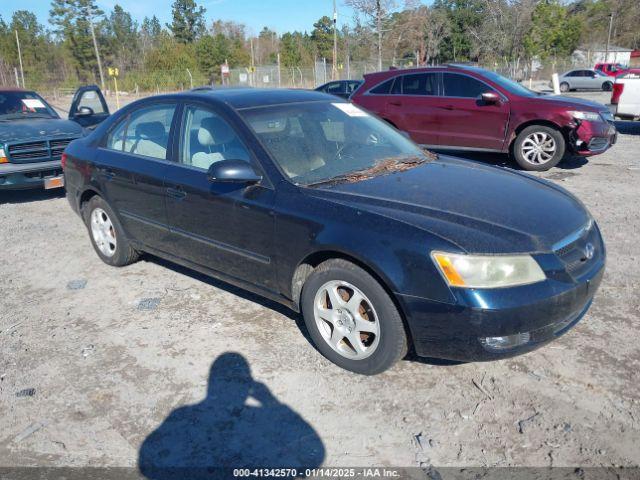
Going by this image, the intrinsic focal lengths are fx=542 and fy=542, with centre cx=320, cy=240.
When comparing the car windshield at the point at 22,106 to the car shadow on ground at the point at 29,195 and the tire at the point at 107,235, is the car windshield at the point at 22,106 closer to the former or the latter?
the car shadow on ground at the point at 29,195

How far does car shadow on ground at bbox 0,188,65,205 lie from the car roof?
5.02 metres

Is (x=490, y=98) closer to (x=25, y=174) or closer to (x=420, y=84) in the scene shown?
(x=420, y=84)

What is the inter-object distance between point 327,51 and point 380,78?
2666 inches

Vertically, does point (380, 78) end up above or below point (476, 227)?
above

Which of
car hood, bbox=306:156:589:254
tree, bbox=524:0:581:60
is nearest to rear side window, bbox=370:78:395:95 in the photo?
car hood, bbox=306:156:589:254

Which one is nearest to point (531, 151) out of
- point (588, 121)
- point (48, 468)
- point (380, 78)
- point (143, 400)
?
point (588, 121)

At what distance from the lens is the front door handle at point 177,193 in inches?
159

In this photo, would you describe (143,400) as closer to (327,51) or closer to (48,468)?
(48,468)

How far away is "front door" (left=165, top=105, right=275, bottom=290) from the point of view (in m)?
3.57

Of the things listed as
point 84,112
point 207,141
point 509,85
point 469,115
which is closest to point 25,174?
point 84,112

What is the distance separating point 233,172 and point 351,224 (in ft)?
2.85

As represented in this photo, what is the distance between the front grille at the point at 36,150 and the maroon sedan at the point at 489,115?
17.6 feet

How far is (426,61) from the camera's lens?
5081 centimetres

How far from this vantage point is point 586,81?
33812 millimetres
